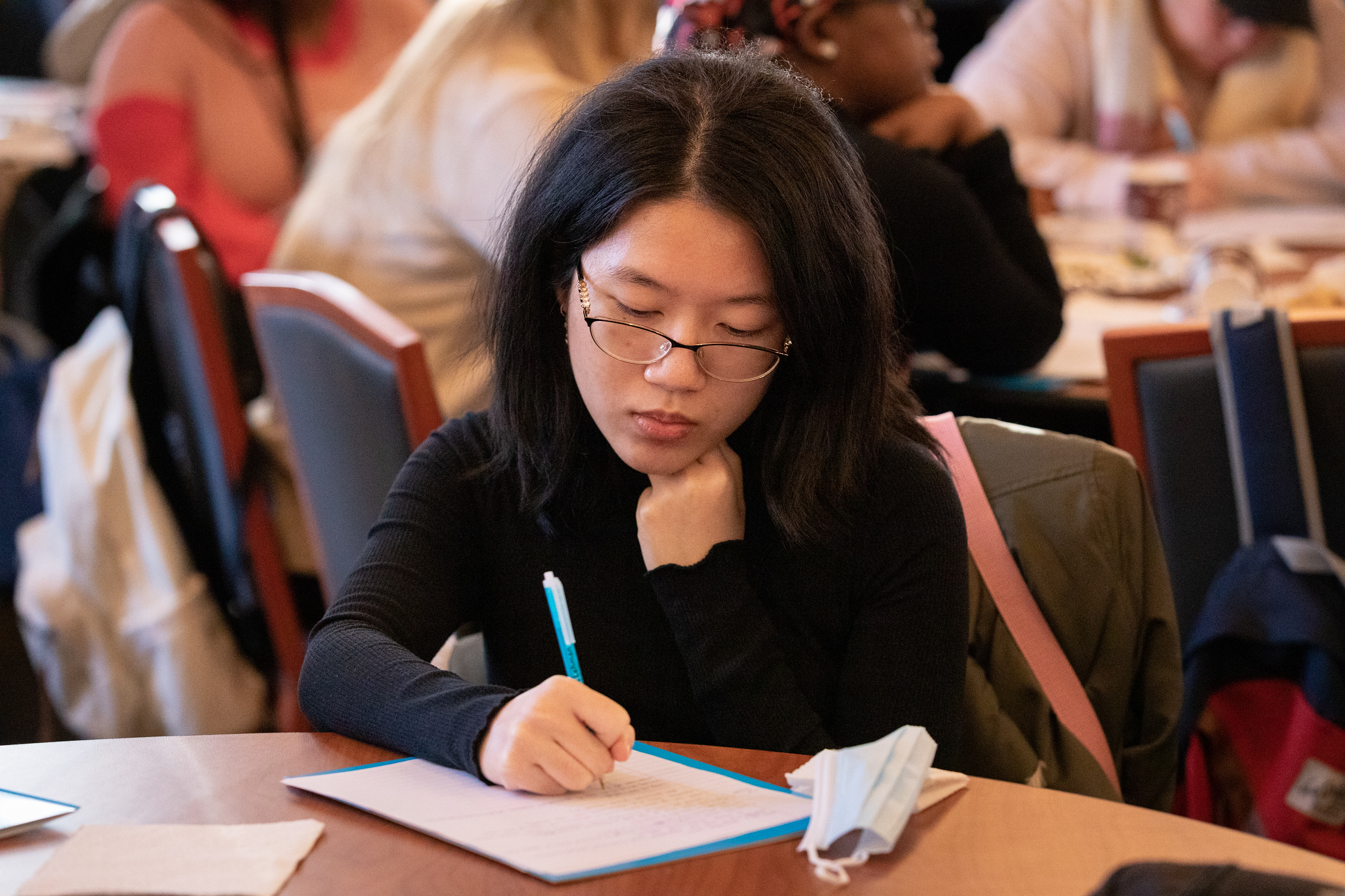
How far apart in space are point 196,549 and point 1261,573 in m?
1.72

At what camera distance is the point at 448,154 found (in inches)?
77.8

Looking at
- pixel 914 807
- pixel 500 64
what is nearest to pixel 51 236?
pixel 500 64

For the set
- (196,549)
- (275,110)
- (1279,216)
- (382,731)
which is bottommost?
(196,549)

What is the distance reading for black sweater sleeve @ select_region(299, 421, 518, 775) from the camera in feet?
2.76

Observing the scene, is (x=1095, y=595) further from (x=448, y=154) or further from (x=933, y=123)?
(x=448, y=154)

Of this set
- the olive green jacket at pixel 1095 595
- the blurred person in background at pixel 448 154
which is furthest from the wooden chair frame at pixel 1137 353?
the blurred person in background at pixel 448 154

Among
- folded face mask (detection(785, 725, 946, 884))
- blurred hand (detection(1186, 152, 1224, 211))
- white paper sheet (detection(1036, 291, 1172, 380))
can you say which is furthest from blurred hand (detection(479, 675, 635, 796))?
blurred hand (detection(1186, 152, 1224, 211))

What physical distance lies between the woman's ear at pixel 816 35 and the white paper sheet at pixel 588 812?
43.0 inches

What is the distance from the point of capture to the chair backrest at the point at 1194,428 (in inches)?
48.7

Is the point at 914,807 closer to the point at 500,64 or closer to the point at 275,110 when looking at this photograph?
the point at 500,64

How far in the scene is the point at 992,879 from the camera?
68cm

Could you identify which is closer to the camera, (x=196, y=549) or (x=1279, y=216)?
(x=196, y=549)

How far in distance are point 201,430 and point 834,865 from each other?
1706mm

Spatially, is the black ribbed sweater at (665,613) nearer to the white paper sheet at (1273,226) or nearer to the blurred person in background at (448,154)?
the blurred person in background at (448,154)
